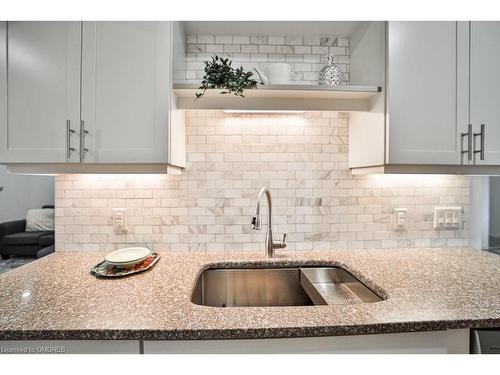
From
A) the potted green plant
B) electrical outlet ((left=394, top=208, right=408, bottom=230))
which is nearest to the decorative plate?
the potted green plant

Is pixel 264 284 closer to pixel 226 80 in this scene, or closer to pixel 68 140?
pixel 226 80

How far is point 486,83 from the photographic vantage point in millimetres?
1369

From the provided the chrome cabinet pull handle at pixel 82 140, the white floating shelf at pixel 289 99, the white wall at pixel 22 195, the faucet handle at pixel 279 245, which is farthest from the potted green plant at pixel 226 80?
the white wall at pixel 22 195

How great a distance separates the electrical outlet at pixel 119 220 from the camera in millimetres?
1634

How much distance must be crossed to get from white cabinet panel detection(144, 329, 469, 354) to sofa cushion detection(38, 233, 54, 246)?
1.30 meters

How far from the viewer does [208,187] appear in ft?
5.51

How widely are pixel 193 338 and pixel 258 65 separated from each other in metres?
1.48

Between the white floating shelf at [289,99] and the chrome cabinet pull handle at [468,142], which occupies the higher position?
the white floating shelf at [289,99]

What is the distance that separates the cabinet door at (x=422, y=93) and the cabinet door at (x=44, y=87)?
1486 millimetres

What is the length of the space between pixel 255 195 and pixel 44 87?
1.17m

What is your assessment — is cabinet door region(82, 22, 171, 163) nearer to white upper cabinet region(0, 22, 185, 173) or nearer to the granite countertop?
white upper cabinet region(0, 22, 185, 173)

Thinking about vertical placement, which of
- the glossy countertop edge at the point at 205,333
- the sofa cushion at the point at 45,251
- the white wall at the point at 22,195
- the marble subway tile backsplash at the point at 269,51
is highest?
the marble subway tile backsplash at the point at 269,51

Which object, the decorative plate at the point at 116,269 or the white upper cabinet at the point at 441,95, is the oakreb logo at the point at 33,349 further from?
the white upper cabinet at the point at 441,95

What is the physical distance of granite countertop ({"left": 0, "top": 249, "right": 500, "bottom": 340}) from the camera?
85 cm
